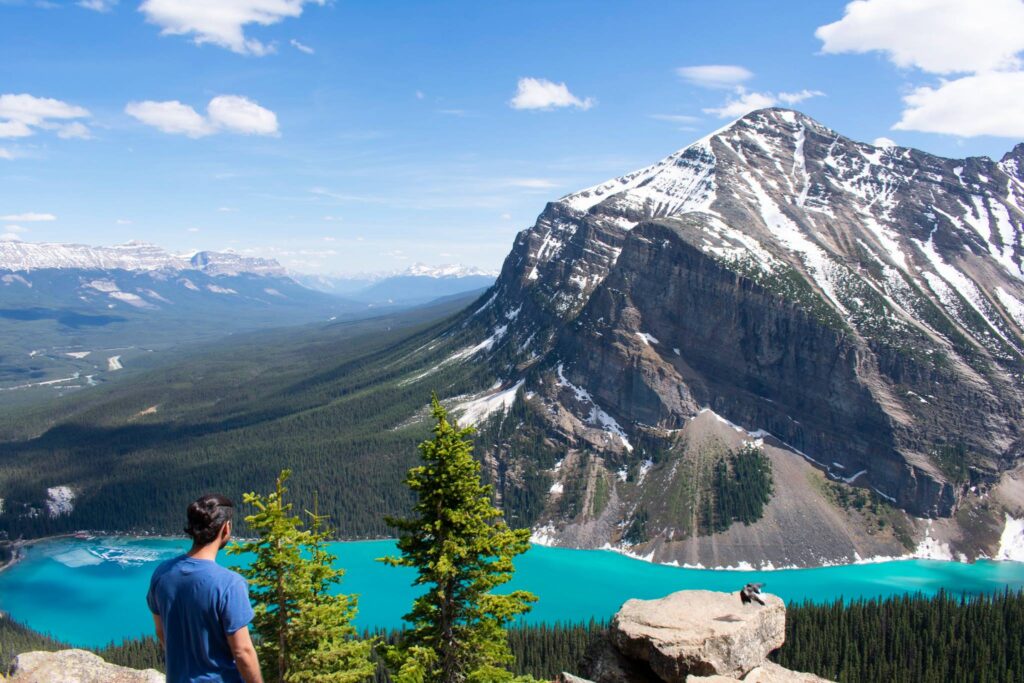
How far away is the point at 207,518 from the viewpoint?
30.2 feet

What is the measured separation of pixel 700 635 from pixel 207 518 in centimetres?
1526

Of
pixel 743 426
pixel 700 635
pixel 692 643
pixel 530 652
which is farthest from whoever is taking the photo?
pixel 743 426

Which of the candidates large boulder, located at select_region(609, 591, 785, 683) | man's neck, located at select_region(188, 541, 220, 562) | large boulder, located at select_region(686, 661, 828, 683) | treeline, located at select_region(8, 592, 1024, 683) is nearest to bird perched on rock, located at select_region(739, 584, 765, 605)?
large boulder, located at select_region(609, 591, 785, 683)

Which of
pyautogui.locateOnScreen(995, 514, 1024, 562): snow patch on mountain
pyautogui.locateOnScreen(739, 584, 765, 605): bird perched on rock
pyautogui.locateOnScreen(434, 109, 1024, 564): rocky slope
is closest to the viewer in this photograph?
pyautogui.locateOnScreen(739, 584, 765, 605): bird perched on rock

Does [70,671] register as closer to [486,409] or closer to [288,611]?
[288,611]

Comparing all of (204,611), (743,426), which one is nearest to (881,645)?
(743,426)

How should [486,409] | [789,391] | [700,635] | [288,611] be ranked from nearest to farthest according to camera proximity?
[700,635] → [288,611] → [789,391] → [486,409]

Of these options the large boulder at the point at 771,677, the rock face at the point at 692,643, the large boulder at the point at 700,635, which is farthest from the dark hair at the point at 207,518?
the large boulder at the point at 700,635

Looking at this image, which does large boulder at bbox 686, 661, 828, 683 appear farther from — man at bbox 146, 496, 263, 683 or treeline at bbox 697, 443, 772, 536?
treeline at bbox 697, 443, 772, 536

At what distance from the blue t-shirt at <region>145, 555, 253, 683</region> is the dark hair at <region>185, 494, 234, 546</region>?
12.9 inches

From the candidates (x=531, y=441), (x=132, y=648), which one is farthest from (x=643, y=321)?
(x=132, y=648)

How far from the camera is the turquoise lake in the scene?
113 meters

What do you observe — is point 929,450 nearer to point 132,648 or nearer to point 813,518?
point 813,518

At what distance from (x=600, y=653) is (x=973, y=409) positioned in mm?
172682
